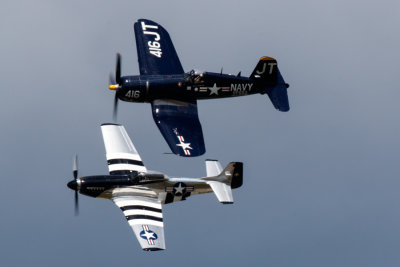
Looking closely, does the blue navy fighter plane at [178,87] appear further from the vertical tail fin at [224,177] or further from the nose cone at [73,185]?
the nose cone at [73,185]

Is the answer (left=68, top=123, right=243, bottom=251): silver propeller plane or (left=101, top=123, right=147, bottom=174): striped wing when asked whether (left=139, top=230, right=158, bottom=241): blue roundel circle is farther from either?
(left=101, top=123, right=147, bottom=174): striped wing

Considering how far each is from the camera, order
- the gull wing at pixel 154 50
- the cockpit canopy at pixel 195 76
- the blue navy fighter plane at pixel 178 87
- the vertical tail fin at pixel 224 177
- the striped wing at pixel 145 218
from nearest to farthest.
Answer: the striped wing at pixel 145 218 < the vertical tail fin at pixel 224 177 < the blue navy fighter plane at pixel 178 87 < the cockpit canopy at pixel 195 76 < the gull wing at pixel 154 50

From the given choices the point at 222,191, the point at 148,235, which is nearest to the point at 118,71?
the point at 222,191

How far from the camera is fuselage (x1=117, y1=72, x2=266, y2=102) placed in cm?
8400

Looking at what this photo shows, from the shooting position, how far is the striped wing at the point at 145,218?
7775 cm

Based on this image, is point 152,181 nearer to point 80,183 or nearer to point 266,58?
point 80,183

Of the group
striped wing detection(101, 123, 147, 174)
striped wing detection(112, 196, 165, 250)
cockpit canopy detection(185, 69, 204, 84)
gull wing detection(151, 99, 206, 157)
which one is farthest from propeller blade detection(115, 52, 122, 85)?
striped wing detection(112, 196, 165, 250)

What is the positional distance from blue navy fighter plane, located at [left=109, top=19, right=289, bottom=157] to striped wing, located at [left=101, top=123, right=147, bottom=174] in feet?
4.93

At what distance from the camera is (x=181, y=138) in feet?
270

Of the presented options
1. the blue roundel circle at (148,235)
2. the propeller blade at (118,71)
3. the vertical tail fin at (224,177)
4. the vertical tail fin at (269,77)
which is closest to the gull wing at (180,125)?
the vertical tail fin at (224,177)

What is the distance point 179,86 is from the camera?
277 feet

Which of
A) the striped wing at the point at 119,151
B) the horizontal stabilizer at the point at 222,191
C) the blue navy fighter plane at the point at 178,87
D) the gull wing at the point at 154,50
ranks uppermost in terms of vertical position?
the gull wing at the point at 154,50

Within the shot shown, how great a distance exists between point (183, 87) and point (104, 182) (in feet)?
22.5

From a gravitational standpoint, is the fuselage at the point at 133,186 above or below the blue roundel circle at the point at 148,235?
above
